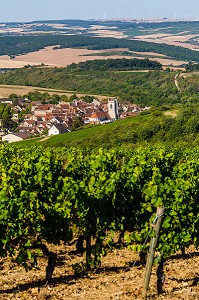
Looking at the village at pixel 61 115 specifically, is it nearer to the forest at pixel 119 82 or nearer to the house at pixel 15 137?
the house at pixel 15 137

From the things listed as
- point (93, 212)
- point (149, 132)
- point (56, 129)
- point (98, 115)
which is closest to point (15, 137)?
point (56, 129)

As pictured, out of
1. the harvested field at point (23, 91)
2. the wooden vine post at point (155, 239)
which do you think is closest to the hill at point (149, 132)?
the wooden vine post at point (155, 239)

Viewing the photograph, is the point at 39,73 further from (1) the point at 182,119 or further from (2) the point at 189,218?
(2) the point at 189,218

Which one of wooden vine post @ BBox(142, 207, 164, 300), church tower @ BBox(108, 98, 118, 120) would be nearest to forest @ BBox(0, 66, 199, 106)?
church tower @ BBox(108, 98, 118, 120)

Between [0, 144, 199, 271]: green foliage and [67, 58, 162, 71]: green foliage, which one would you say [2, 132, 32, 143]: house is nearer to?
[0, 144, 199, 271]: green foliage

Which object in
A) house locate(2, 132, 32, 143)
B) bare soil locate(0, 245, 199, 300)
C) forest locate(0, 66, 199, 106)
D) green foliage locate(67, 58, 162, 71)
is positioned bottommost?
house locate(2, 132, 32, 143)

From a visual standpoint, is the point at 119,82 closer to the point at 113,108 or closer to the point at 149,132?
the point at 113,108
